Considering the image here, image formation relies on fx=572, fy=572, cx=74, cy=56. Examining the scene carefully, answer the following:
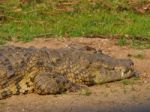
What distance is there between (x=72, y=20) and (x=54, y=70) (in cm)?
451

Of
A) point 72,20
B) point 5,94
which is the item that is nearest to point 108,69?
point 5,94

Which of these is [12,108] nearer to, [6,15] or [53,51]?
[53,51]

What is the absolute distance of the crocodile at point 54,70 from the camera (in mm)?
6594

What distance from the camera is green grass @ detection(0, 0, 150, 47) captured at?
10.1 meters

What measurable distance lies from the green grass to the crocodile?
7.20 feet

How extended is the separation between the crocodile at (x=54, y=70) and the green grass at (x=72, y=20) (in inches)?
86.4

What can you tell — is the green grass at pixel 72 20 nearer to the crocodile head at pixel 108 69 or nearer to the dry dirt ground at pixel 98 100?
the crocodile head at pixel 108 69

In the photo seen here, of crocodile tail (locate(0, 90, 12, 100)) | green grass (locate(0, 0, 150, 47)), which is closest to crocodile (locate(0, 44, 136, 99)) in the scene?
crocodile tail (locate(0, 90, 12, 100))

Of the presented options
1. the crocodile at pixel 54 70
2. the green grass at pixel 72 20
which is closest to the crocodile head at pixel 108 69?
the crocodile at pixel 54 70

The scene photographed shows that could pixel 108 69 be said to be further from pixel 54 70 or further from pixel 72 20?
pixel 72 20

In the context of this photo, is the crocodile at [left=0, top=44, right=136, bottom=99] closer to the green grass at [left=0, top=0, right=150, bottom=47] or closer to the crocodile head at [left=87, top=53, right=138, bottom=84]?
the crocodile head at [left=87, top=53, right=138, bottom=84]

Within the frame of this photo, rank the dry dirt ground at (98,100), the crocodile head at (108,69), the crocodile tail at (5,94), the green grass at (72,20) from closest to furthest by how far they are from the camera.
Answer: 1. the dry dirt ground at (98,100)
2. the crocodile tail at (5,94)
3. the crocodile head at (108,69)
4. the green grass at (72,20)

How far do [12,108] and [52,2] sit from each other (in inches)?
259

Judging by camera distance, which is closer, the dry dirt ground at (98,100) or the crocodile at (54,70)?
the dry dirt ground at (98,100)
